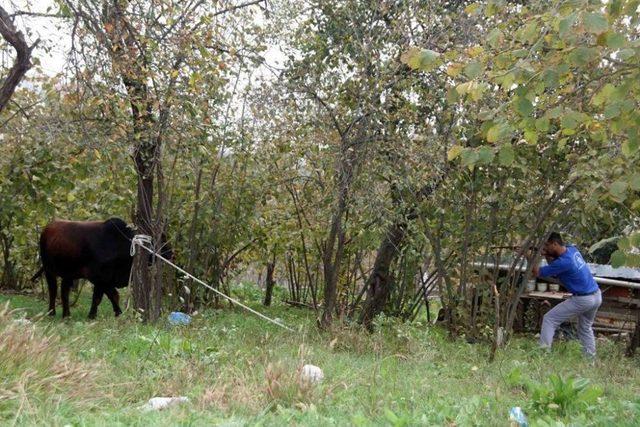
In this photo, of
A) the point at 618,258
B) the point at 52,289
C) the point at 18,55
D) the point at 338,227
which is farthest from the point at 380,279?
the point at 618,258

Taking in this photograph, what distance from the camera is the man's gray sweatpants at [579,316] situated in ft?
34.4

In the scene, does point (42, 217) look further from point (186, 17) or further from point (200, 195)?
point (186, 17)

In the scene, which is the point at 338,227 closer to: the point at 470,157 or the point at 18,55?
the point at 18,55

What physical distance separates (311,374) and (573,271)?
5388mm

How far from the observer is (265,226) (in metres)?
13.1

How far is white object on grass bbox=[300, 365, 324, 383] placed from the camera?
6.07 m

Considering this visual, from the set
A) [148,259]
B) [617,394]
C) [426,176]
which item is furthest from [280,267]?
[617,394]

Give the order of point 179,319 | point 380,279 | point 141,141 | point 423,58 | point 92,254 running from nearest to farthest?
1. point 423,58
2. point 141,141
3. point 179,319
4. point 92,254
5. point 380,279

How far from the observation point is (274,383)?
5801 mm

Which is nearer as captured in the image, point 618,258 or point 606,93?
point 606,93

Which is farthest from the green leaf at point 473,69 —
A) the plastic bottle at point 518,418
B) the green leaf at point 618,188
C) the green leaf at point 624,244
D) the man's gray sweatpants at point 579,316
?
the man's gray sweatpants at point 579,316

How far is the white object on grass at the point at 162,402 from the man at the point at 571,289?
610 cm

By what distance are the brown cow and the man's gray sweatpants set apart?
17.0 ft

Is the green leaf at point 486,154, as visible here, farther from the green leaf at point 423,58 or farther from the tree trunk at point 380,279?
the tree trunk at point 380,279
